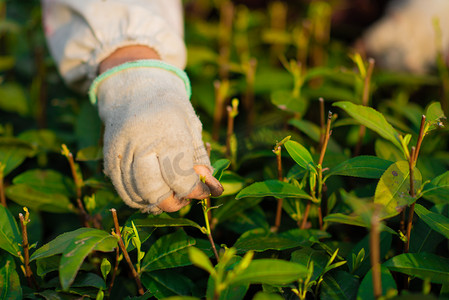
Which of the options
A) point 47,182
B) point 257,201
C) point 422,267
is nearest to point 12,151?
point 47,182

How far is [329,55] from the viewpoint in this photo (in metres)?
1.59

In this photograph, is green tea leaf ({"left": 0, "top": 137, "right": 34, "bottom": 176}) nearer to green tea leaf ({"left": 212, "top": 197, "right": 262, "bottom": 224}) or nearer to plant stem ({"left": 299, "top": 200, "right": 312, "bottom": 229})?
green tea leaf ({"left": 212, "top": 197, "right": 262, "bottom": 224})

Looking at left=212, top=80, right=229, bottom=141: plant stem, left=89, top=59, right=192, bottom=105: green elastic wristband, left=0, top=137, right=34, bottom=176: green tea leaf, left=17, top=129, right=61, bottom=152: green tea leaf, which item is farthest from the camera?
left=212, top=80, right=229, bottom=141: plant stem

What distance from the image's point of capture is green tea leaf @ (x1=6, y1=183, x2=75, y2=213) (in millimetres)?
947

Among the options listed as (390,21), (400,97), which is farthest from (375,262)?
(390,21)

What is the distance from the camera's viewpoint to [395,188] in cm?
73

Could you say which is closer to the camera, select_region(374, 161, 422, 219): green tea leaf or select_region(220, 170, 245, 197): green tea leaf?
select_region(374, 161, 422, 219): green tea leaf

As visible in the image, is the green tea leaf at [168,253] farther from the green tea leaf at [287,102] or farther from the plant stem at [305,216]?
the green tea leaf at [287,102]

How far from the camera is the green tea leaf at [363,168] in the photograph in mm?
771

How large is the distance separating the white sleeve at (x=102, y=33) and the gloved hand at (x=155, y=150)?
0.18 meters

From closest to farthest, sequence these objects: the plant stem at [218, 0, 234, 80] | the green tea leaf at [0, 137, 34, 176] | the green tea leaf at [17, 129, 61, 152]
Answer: the green tea leaf at [0, 137, 34, 176]
the green tea leaf at [17, 129, 61, 152]
the plant stem at [218, 0, 234, 80]

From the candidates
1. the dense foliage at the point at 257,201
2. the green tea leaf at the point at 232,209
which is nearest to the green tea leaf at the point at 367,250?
the dense foliage at the point at 257,201

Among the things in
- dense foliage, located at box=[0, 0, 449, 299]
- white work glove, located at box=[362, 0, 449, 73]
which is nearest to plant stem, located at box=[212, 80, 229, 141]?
dense foliage, located at box=[0, 0, 449, 299]

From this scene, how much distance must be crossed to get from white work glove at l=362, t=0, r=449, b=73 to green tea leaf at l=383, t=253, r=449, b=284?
102 cm
